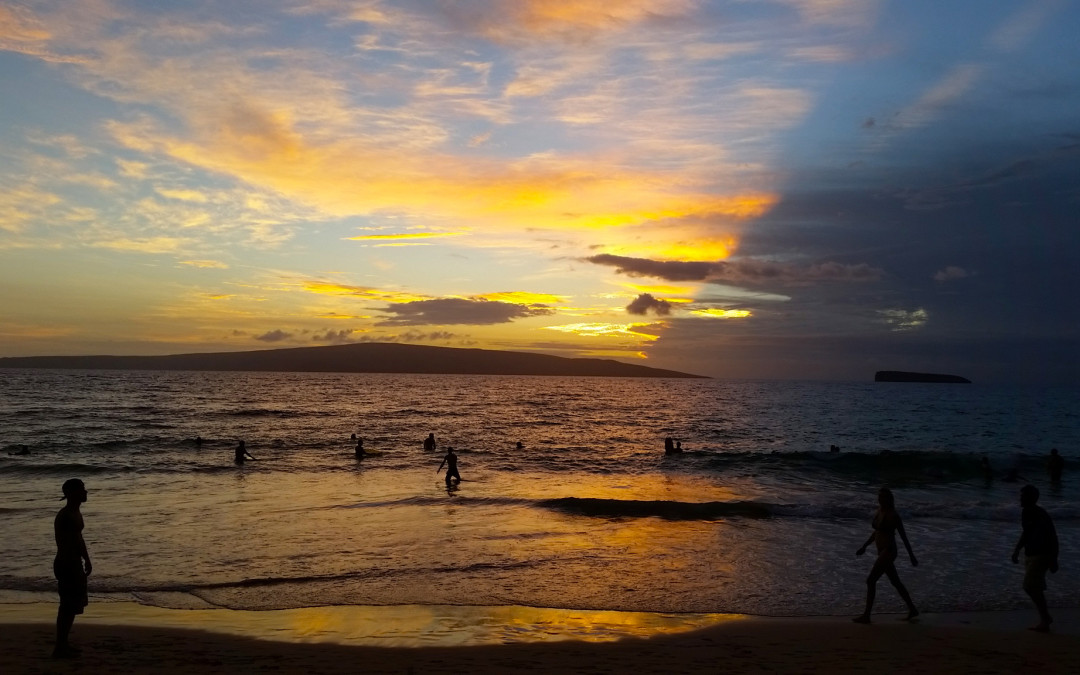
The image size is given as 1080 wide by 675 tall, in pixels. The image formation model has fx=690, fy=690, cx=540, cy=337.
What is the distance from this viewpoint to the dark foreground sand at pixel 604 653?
909 centimetres

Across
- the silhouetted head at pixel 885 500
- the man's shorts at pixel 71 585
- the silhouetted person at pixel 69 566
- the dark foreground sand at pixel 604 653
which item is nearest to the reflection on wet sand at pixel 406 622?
the dark foreground sand at pixel 604 653

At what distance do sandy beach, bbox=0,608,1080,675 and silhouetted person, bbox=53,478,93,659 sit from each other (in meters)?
0.38

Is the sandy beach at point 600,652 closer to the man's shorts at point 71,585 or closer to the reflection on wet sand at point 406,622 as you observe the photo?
the reflection on wet sand at point 406,622

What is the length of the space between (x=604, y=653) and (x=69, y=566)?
7.36 meters

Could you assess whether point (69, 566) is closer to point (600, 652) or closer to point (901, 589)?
point (600, 652)

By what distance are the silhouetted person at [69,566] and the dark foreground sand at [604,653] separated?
40cm

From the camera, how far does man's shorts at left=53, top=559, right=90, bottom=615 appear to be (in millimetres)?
9188

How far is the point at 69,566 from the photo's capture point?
919cm

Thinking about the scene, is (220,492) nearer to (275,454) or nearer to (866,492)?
(275,454)

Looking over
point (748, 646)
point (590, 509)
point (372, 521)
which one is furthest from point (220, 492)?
point (748, 646)

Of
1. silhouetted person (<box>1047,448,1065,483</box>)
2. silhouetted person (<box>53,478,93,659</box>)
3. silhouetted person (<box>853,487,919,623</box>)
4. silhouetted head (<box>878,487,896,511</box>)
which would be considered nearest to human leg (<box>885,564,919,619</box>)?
silhouetted person (<box>853,487,919,623</box>)

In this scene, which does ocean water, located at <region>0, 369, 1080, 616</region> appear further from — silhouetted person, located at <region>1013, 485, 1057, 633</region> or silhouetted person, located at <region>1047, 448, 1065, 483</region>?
silhouetted person, located at <region>1013, 485, 1057, 633</region>

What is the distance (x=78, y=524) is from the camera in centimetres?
937

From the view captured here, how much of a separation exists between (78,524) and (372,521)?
11944 mm
